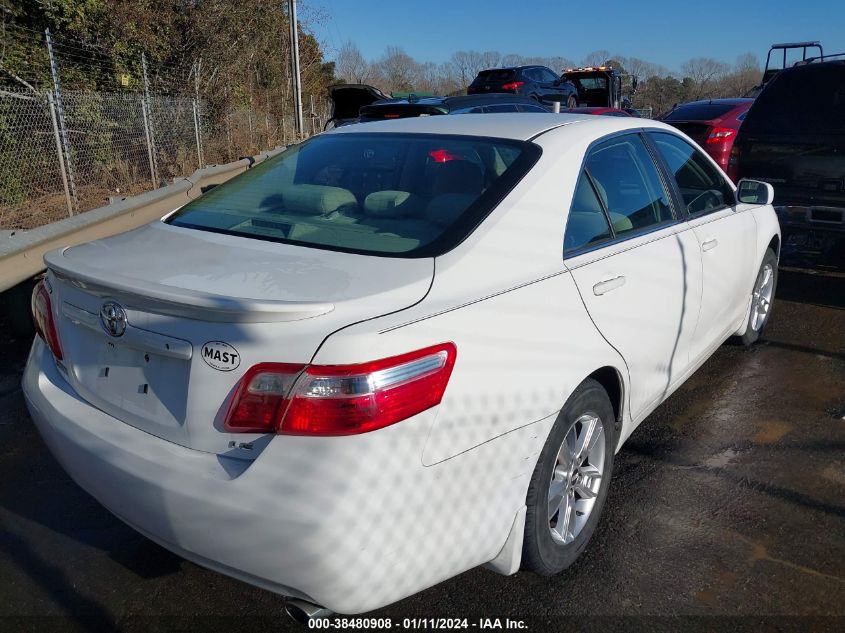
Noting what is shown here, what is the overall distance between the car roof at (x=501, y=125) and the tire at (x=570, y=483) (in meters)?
1.14

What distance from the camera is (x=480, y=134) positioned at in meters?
3.11

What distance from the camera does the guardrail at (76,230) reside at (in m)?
4.91

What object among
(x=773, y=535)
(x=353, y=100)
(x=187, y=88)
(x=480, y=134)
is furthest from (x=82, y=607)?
(x=353, y=100)

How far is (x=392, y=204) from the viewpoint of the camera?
9.41 feet

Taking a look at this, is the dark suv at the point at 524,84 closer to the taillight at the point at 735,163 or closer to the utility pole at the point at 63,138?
the utility pole at the point at 63,138

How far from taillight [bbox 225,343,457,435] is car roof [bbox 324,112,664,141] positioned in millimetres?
1419

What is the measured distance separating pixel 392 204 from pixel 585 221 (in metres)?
0.78

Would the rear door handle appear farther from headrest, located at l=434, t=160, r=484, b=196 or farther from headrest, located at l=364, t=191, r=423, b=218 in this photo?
headrest, located at l=364, t=191, r=423, b=218

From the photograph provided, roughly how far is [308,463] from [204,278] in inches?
27.4

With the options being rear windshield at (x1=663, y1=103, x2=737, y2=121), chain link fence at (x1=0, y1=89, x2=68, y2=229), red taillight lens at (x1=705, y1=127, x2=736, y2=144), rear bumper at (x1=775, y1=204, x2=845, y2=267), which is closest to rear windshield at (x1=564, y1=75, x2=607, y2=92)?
rear windshield at (x1=663, y1=103, x2=737, y2=121)

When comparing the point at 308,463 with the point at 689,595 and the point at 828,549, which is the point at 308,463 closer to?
the point at 689,595

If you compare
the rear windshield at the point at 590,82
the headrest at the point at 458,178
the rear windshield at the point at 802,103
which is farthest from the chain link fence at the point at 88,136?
the rear windshield at the point at 590,82

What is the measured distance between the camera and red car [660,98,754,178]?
34.3 feet

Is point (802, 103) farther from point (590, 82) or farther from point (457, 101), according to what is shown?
point (590, 82)
